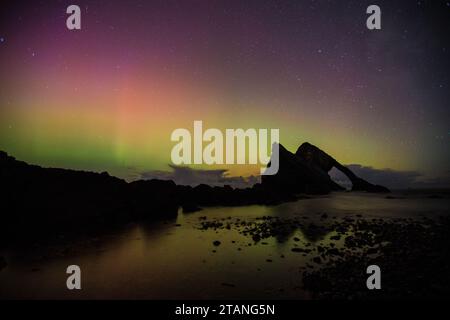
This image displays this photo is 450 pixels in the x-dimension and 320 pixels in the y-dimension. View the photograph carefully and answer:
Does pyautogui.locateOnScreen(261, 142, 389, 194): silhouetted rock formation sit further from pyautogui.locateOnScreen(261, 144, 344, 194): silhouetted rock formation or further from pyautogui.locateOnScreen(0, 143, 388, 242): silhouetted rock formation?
pyautogui.locateOnScreen(0, 143, 388, 242): silhouetted rock formation

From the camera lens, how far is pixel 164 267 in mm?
10422

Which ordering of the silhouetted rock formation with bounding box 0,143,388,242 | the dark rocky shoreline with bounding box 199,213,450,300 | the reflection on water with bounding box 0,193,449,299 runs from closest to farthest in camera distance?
the dark rocky shoreline with bounding box 199,213,450,300 → the reflection on water with bounding box 0,193,449,299 → the silhouetted rock formation with bounding box 0,143,388,242

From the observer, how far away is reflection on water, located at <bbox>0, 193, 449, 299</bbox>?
814 centimetres

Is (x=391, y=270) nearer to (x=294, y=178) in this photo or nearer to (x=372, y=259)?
(x=372, y=259)

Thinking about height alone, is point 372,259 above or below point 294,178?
below

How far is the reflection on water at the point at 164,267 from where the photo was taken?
814 centimetres

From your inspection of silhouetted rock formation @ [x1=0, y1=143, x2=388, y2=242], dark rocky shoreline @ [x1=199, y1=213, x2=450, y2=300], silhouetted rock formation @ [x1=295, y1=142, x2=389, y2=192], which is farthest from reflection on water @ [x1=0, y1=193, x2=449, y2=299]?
silhouetted rock formation @ [x1=295, y1=142, x2=389, y2=192]

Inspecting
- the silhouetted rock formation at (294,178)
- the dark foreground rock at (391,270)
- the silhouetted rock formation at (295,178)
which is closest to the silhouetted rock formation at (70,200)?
the dark foreground rock at (391,270)

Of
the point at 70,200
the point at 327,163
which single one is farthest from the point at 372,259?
the point at 327,163

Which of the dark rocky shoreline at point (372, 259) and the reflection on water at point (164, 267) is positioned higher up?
the dark rocky shoreline at point (372, 259)

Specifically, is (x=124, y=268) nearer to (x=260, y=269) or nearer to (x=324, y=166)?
(x=260, y=269)

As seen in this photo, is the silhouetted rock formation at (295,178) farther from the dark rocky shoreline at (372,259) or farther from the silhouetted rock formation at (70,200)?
the dark rocky shoreline at (372,259)

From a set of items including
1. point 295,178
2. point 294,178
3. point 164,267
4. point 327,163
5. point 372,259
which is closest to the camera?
point 372,259

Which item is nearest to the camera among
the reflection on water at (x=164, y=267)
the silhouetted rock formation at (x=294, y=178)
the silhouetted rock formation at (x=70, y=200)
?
the reflection on water at (x=164, y=267)
